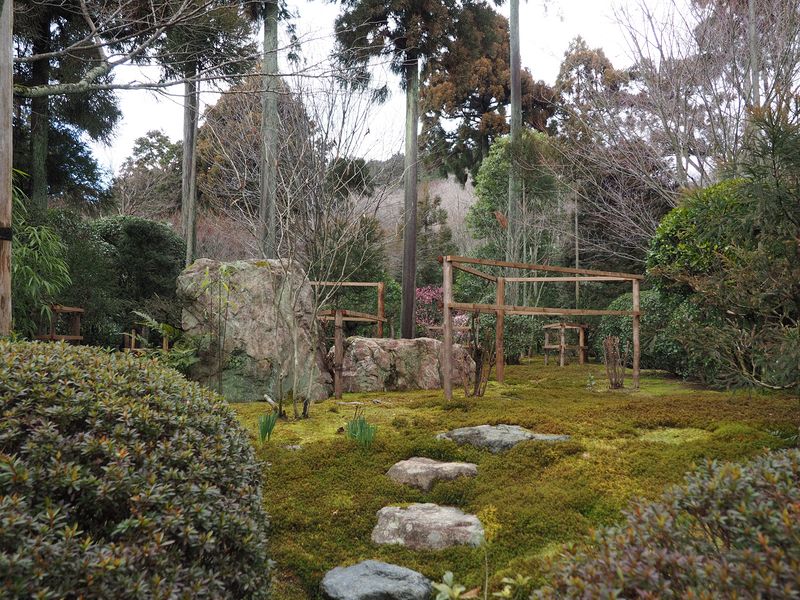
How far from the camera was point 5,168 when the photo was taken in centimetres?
441

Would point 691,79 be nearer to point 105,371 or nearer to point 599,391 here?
point 599,391

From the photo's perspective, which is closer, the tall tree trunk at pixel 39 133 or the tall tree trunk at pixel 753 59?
the tall tree trunk at pixel 753 59

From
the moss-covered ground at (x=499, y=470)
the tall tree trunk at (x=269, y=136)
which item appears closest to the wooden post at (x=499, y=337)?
the moss-covered ground at (x=499, y=470)

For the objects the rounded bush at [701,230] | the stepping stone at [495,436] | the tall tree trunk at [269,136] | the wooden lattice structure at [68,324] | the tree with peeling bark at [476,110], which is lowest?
the stepping stone at [495,436]

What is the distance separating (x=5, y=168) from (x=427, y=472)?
3.81 metres

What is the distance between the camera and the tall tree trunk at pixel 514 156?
13.6 m

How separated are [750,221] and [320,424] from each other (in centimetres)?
355

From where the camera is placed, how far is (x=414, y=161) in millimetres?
11016

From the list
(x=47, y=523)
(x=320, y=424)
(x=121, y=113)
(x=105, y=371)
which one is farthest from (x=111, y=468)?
(x=121, y=113)

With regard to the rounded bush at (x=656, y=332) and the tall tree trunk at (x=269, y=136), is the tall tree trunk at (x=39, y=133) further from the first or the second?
the rounded bush at (x=656, y=332)

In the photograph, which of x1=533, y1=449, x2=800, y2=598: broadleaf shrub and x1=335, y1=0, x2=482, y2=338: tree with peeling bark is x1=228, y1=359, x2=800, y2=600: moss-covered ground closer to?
x1=533, y1=449, x2=800, y2=598: broadleaf shrub

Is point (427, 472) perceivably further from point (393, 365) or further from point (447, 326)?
point (393, 365)

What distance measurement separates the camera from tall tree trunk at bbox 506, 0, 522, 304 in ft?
44.5

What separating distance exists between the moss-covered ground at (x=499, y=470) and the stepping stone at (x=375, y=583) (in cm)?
20
